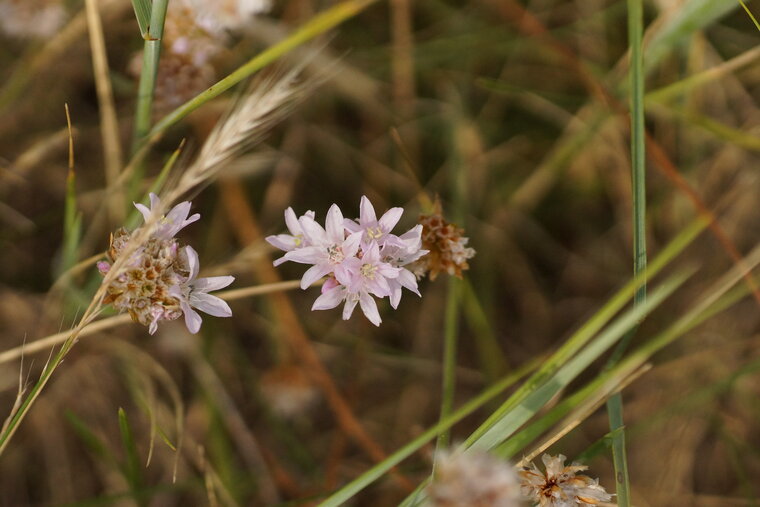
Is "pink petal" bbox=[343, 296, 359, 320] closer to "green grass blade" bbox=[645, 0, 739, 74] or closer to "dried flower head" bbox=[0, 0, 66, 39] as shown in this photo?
"green grass blade" bbox=[645, 0, 739, 74]

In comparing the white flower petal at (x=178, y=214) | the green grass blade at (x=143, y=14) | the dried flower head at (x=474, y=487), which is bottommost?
the dried flower head at (x=474, y=487)

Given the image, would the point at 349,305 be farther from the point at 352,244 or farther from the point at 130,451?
the point at 130,451

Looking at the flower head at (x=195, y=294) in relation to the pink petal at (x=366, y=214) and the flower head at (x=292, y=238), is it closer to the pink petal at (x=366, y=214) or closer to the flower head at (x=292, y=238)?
the flower head at (x=292, y=238)

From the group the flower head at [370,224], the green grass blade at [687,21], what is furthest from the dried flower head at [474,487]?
the green grass blade at [687,21]

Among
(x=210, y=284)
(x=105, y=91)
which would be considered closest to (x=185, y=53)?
(x=105, y=91)

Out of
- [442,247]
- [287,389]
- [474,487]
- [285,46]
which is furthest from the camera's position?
[287,389]

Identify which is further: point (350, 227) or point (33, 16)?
point (33, 16)

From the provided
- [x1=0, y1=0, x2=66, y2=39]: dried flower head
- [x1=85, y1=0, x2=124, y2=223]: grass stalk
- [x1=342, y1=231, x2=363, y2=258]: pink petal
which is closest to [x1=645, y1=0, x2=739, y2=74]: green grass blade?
[x1=342, y1=231, x2=363, y2=258]: pink petal
